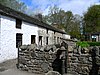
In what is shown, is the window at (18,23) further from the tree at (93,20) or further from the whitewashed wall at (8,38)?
the tree at (93,20)

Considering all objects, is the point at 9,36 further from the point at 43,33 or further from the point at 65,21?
the point at 65,21

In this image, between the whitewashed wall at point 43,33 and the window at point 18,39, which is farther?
the whitewashed wall at point 43,33

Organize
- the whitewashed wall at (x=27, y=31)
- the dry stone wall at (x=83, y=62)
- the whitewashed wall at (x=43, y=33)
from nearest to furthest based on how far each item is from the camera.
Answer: the dry stone wall at (x=83, y=62) → the whitewashed wall at (x=27, y=31) → the whitewashed wall at (x=43, y=33)

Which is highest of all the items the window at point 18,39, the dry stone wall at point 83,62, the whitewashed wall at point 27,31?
the whitewashed wall at point 27,31

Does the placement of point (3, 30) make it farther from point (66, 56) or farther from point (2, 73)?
point (66, 56)

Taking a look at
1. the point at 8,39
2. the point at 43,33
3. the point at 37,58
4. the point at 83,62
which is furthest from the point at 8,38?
the point at 43,33

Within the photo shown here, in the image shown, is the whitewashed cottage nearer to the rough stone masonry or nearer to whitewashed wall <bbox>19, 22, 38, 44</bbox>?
whitewashed wall <bbox>19, 22, 38, 44</bbox>

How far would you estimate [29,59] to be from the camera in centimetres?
999

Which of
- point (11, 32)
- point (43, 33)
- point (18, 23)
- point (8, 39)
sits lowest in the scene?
point (8, 39)

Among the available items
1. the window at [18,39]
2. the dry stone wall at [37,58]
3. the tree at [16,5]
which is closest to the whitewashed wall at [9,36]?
the window at [18,39]

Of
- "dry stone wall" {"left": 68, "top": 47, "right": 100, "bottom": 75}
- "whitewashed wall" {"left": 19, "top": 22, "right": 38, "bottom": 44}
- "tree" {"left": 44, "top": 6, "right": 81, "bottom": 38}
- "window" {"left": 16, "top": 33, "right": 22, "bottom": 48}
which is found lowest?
"dry stone wall" {"left": 68, "top": 47, "right": 100, "bottom": 75}

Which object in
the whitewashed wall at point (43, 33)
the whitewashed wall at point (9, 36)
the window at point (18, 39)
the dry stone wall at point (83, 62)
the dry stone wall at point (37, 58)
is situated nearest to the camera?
the dry stone wall at point (83, 62)

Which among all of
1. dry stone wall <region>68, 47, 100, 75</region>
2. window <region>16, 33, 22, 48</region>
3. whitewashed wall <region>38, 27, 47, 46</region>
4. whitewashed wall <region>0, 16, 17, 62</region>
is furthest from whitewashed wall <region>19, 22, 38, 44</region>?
dry stone wall <region>68, 47, 100, 75</region>

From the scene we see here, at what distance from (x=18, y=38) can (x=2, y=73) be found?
28.5ft
